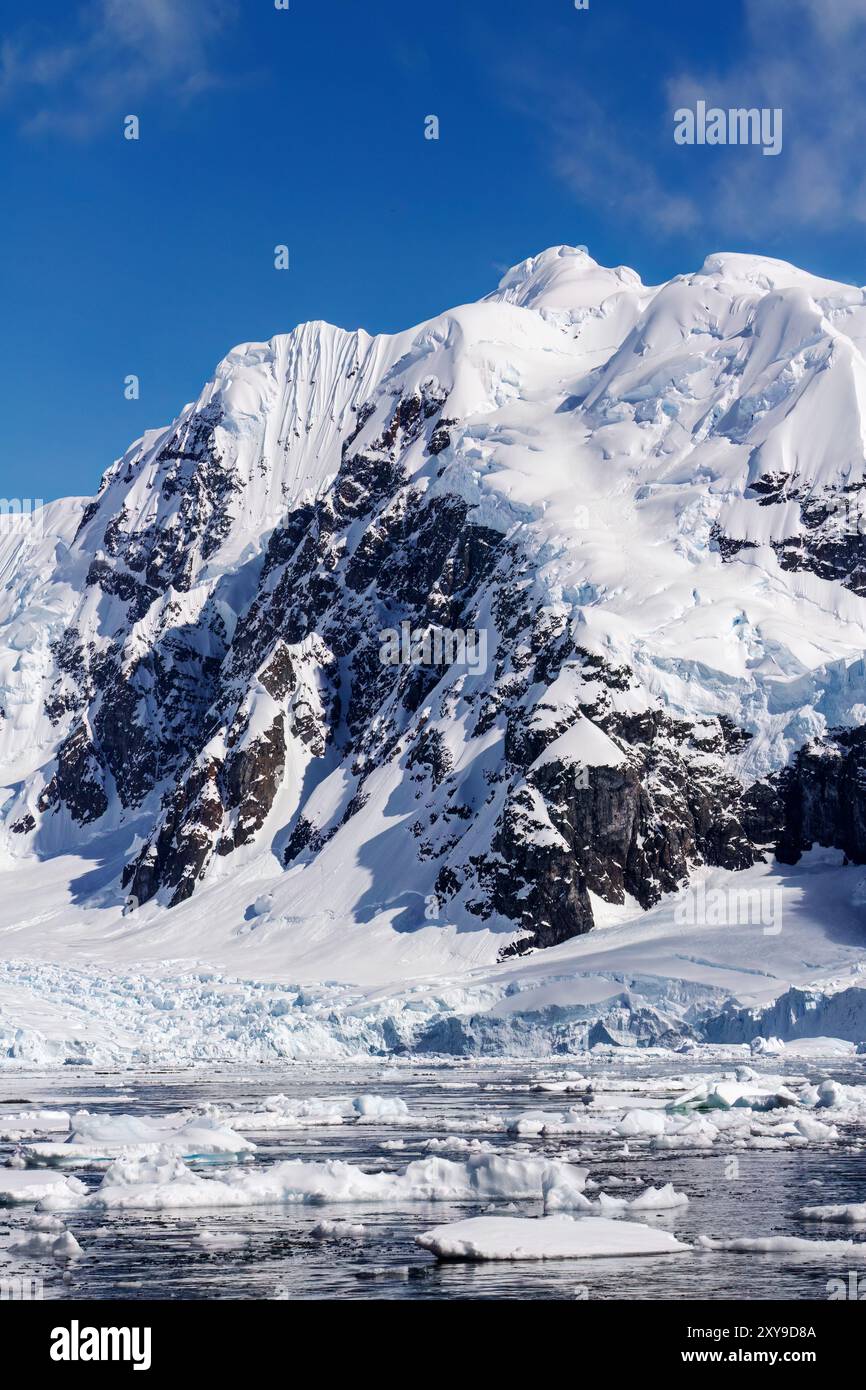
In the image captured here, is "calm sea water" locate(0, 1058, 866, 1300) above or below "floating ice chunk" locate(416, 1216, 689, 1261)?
below

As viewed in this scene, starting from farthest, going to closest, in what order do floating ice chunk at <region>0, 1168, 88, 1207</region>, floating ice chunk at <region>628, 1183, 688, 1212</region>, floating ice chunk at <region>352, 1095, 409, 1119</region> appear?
floating ice chunk at <region>352, 1095, 409, 1119</region> < floating ice chunk at <region>0, 1168, 88, 1207</region> < floating ice chunk at <region>628, 1183, 688, 1212</region>

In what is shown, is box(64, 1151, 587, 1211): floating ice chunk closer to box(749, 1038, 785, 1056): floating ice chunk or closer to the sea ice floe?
the sea ice floe

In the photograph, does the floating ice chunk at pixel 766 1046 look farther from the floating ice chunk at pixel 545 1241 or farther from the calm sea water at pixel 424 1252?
the floating ice chunk at pixel 545 1241

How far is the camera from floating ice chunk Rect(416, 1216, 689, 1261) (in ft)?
96.0

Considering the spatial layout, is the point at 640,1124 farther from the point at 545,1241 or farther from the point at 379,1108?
the point at 545,1241

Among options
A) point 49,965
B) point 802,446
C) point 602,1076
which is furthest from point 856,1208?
point 802,446

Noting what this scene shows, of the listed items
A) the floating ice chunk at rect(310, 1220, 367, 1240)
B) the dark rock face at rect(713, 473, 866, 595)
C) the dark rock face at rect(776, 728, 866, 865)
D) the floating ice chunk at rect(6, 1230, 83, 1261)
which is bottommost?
Answer: the floating ice chunk at rect(310, 1220, 367, 1240)

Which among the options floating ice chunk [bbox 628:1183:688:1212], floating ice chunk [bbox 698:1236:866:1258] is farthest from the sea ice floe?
floating ice chunk [bbox 628:1183:688:1212]

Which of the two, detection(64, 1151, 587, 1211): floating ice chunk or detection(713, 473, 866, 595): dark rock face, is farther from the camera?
detection(713, 473, 866, 595): dark rock face

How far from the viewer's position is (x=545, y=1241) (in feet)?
97.8

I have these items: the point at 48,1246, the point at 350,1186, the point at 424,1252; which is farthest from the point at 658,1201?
the point at 48,1246

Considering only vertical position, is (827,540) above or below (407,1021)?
above
